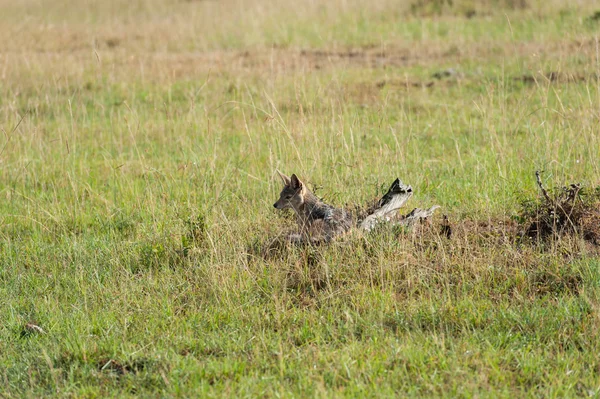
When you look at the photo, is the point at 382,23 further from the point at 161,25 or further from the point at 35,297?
the point at 35,297

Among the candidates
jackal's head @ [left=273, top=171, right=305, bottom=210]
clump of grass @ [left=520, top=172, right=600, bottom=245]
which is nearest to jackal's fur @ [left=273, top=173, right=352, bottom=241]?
jackal's head @ [left=273, top=171, right=305, bottom=210]

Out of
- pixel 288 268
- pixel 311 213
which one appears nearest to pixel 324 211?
pixel 311 213

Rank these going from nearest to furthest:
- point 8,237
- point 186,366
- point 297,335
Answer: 1. point 186,366
2. point 297,335
3. point 8,237

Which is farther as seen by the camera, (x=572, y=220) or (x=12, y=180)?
(x=12, y=180)

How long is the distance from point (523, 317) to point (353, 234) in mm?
1509

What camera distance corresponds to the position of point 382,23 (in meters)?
16.9

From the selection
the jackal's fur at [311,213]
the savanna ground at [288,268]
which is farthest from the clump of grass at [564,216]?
the jackal's fur at [311,213]

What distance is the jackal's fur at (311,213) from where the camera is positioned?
6.04m

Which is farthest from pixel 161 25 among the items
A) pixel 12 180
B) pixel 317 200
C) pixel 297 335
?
pixel 297 335

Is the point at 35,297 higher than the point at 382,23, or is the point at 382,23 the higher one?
the point at 382,23

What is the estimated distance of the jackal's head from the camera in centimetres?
629

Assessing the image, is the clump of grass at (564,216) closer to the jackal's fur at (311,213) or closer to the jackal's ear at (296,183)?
the jackal's fur at (311,213)

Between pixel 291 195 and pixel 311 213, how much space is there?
222 mm

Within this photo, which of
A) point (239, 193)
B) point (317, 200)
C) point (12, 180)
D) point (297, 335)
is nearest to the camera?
point (297, 335)
